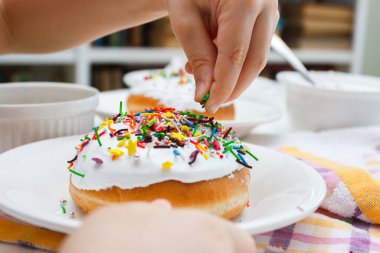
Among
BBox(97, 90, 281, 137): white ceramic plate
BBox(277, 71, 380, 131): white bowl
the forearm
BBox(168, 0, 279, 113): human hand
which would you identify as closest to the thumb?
BBox(168, 0, 279, 113): human hand

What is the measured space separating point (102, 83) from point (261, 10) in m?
1.97

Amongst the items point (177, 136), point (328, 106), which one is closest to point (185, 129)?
point (177, 136)

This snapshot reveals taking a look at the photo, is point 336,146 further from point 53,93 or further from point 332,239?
point 53,93

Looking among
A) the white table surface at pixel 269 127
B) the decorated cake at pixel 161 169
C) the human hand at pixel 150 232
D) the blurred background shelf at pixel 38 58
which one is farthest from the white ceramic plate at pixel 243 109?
the blurred background shelf at pixel 38 58

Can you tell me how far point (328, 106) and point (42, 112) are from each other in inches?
25.9

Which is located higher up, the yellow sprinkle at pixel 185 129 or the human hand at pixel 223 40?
the human hand at pixel 223 40

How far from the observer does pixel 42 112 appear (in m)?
0.89

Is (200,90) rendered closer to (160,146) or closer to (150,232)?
(160,146)

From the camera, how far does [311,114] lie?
126 cm

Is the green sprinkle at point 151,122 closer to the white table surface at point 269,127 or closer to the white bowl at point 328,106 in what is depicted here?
the white table surface at point 269,127

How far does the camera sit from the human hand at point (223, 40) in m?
0.75

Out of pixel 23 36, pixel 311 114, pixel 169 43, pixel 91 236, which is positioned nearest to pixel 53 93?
pixel 23 36

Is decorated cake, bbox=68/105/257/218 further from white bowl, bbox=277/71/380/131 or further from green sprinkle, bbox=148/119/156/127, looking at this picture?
white bowl, bbox=277/71/380/131

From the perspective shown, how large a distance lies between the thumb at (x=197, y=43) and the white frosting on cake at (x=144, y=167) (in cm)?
12
